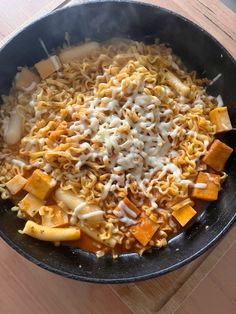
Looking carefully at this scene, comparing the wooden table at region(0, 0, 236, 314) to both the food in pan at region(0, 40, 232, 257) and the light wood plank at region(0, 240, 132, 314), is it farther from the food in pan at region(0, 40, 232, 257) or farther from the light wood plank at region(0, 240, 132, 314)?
the food in pan at region(0, 40, 232, 257)

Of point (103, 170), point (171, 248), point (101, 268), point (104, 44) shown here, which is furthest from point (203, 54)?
point (101, 268)

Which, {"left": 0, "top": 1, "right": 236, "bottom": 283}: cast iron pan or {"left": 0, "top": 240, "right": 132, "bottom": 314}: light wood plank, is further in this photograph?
{"left": 0, "top": 240, "right": 132, "bottom": 314}: light wood plank

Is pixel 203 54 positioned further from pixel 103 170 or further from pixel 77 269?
pixel 77 269

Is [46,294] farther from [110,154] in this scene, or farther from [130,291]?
[110,154]

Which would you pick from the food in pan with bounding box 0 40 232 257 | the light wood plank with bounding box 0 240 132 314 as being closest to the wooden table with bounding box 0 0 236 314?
the light wood plank with bounding box 0 240 132 314

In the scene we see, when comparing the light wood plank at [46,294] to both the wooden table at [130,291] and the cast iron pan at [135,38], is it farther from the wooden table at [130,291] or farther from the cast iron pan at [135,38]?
the cast iron pan at [135,38]

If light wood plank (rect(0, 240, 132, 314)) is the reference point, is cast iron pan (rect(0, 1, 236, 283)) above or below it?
above
